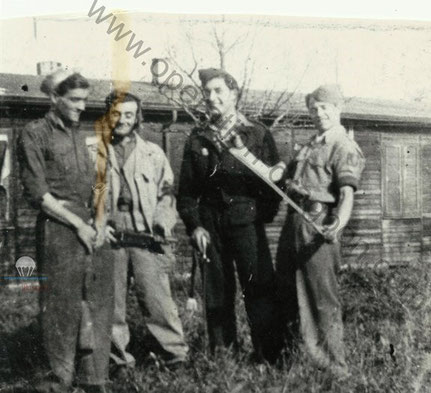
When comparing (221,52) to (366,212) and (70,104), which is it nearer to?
(70,104)

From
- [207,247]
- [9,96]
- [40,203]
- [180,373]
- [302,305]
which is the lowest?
[180,373]

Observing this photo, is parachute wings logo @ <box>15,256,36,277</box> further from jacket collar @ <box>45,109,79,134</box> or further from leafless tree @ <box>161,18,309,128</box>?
leafless tree @ <box>161,18,309,128</box>

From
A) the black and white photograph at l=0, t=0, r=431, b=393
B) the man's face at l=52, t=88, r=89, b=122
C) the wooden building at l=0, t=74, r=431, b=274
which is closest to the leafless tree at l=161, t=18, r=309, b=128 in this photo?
the black and white photograph at l=0, t=0, r=431, b=393

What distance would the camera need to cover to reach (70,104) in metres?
3.75

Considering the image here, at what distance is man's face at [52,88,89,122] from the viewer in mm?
3740

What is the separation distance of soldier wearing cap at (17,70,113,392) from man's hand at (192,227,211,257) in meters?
0.58

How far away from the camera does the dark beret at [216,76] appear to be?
3910mm

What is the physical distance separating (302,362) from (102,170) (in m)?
1.75

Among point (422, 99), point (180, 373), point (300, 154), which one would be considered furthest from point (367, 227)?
point (180, 373)

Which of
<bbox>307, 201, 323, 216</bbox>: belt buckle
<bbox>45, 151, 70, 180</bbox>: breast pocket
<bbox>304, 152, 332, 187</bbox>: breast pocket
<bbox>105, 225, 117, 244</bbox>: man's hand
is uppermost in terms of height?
<bbox>45, 151, 70, 180</bbox>: breast pocket

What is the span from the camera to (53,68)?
3.93m

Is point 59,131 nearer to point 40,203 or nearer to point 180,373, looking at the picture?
point 40,203

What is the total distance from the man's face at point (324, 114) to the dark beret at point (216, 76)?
1.73 ft

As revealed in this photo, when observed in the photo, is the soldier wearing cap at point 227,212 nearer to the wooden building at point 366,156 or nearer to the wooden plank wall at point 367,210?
the wooden building at point 366,156
